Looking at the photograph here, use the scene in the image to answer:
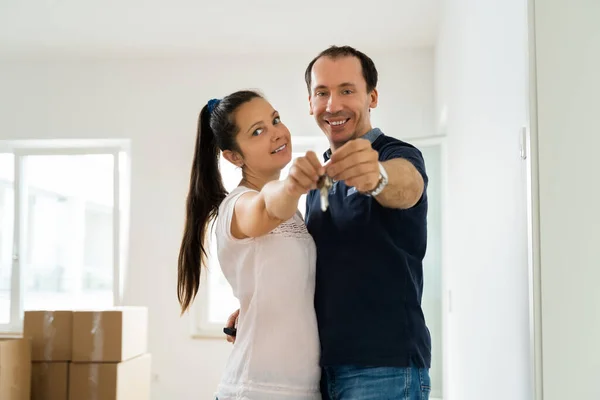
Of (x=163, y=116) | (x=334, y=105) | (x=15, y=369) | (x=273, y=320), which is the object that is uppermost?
(x=163, y=116)

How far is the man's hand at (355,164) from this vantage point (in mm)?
1136

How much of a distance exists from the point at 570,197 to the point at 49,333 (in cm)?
354

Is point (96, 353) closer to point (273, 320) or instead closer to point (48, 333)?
point (48, 333)

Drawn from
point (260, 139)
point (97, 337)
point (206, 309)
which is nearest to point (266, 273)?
point (260, 139)

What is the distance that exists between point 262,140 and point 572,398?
32.9 inches

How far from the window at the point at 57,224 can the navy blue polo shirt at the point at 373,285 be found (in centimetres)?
423

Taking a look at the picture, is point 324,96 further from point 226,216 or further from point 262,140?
point 226,216

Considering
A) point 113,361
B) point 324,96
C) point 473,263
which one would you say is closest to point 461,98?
Result: point 473,263

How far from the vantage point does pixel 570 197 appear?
1090 mm

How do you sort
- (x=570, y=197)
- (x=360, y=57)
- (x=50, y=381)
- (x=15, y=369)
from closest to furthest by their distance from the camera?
(x=570, y=197), (x=360, y=57), (x=15, y=369), (x=50, y=381)

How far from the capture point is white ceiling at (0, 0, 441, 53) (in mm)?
4219

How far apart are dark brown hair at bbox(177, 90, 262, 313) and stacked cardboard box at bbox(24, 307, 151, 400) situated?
2524mm

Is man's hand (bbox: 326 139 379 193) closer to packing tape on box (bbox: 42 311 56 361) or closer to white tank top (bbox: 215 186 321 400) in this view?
Answer: white tank top (bbox: 215 186 321 400)

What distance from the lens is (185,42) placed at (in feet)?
16.4
